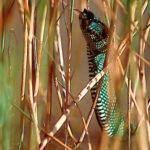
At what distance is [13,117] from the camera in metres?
0.46

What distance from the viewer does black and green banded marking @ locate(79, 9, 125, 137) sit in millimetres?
645

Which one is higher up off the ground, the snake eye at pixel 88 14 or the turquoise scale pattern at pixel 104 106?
the snake eye at pixel 88 14

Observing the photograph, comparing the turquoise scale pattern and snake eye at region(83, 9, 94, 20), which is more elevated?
snake eye at region(83, 9, 94, 20)

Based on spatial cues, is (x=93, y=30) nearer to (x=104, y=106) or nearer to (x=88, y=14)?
(x=88, y=14)

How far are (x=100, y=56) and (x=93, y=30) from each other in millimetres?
76

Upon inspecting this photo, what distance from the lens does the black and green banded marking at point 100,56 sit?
645 mm

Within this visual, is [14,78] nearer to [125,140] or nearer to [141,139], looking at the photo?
[141,139]

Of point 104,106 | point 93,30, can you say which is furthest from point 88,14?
point 104,106

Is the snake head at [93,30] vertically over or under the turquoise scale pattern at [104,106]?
over

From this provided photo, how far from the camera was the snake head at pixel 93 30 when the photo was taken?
0.64 m

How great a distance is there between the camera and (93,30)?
2.14 ft

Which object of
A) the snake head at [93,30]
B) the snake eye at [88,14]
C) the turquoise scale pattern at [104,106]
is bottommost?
the turquoise scale pattern at [104,106]

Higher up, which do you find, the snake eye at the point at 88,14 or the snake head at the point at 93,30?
the snake eye at the point at 88,14

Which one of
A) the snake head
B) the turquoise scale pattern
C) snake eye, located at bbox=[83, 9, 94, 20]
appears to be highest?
snake eye, located at bbox=[83, 9, 94, 20]
